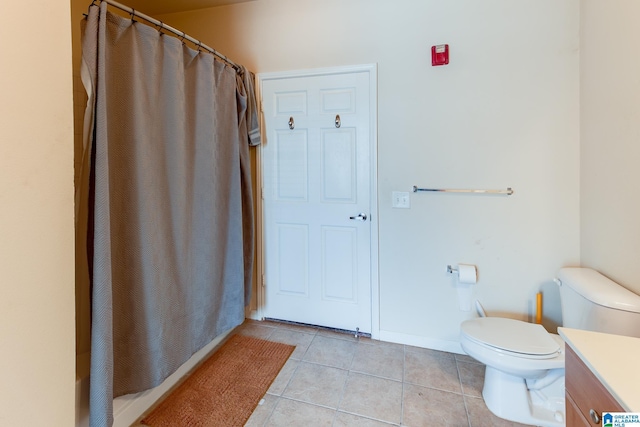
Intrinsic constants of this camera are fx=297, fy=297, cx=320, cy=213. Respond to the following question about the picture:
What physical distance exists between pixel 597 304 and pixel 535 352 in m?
0.34

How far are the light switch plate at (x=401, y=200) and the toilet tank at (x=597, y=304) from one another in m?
0.94

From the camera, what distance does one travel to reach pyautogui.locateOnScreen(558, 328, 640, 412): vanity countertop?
66 cm

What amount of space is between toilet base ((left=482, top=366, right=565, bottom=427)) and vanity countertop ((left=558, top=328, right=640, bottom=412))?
817mm

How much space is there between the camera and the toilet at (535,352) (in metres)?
1.37

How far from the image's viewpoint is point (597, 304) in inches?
51.7

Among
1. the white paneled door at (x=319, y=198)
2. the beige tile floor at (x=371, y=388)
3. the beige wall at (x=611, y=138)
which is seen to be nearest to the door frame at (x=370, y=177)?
the white paneled door at (x=319, y=198)

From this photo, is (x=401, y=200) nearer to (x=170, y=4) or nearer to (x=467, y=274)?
(x=467, y=274)

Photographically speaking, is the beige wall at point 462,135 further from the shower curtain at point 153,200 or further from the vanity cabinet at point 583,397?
the vanity cabinet at point 583,397

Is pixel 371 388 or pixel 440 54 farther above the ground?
pixel 440 54

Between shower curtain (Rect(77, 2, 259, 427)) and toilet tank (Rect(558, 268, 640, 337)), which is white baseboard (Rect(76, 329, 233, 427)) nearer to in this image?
shower curtain (Rect(77, 2, 259, 427))

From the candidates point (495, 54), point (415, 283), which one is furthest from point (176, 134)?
point (495, 54)

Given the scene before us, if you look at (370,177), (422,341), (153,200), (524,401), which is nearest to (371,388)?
(422,341)

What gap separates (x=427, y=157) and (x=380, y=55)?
2.58 ft

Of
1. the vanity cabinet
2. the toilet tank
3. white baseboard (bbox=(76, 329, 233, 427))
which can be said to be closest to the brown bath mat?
white baseboard (bbox=(76, 329, 233, 427))
